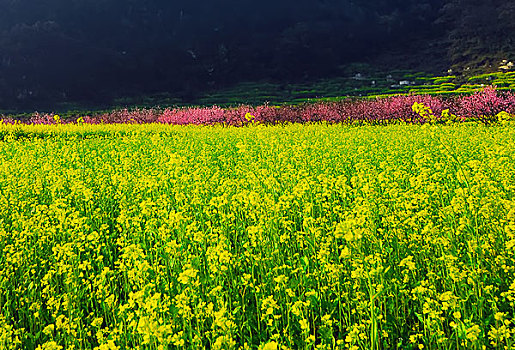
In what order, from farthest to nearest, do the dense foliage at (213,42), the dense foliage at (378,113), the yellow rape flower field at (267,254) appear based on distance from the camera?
the dense foliage at (213,42)
the dense foliage at (378,113)
the yellow rape flower field at (267,254)

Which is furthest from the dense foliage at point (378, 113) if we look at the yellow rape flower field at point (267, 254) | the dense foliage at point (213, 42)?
the dense foliage at point (213, 42)

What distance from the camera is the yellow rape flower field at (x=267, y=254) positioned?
3289 millimetres

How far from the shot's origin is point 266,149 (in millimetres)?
11242

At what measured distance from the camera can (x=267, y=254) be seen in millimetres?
4441

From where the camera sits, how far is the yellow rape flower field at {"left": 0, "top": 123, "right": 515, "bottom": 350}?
129 inches

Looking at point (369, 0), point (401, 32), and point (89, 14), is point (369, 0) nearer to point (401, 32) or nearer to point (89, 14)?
point (401, 32)

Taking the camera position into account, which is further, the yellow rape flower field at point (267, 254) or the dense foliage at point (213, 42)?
the dense foliage at point (213, 42)

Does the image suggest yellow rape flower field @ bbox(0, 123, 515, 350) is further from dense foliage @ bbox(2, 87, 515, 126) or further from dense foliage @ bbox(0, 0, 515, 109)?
dense foliage @ bbox(0, 0, 515, 109)

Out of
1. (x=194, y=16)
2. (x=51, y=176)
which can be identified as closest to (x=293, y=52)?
(x=194, y=16)

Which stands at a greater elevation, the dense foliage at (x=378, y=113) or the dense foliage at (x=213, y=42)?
the dense foliage at (x=213, y=42)

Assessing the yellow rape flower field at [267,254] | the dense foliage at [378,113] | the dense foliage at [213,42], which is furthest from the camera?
the dense foliage at [213,42]

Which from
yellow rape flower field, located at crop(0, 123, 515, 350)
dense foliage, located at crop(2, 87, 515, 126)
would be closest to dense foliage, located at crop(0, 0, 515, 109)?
dense foliage, located at crop(2, 87, 515, 126)

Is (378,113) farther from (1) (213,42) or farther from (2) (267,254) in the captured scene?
(1) (213,42)

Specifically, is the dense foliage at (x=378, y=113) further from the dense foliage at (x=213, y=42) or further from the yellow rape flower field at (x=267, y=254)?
the dense foliage at (x=213, y=42)
